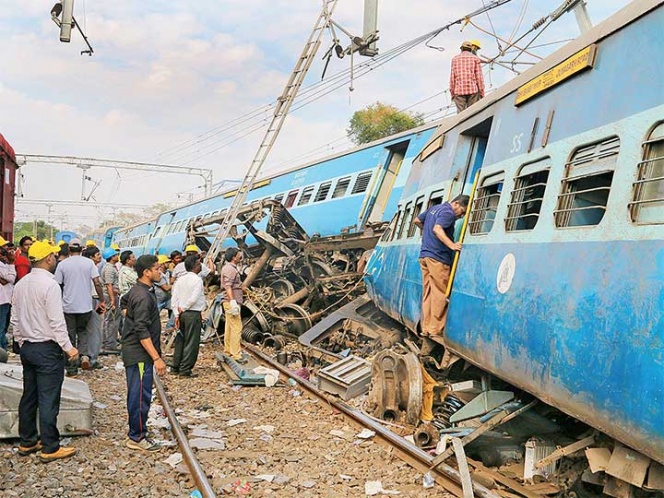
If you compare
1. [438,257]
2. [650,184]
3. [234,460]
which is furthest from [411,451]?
[650,184]

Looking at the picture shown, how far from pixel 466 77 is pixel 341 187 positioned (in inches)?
281

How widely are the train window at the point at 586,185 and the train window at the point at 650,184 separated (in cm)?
34

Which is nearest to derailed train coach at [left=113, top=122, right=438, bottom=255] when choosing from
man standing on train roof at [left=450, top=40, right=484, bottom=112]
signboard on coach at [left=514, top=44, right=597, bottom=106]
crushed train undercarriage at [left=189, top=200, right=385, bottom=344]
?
crushed train undercarriage at [left=189, top=200, right=385, bottom=344]

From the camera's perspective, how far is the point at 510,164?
5.26m

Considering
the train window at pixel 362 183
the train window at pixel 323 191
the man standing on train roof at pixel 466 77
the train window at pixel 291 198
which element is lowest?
the train window at pixel 291 198

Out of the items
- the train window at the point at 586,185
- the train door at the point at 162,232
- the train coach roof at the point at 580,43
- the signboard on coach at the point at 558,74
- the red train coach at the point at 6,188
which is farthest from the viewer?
the train door at the point at 162,232

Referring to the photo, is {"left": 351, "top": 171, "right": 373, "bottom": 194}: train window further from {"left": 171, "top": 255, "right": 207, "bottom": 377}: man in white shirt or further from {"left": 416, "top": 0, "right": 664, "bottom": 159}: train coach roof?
{"left": 416, "top": 0, "right": 664, "bottom": 159}: train coach roof

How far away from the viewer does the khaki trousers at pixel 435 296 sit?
6289 millimetres

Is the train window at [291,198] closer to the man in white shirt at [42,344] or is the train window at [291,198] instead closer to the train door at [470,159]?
the train door at [470,159]

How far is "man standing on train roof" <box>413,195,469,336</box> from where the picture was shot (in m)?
6.28

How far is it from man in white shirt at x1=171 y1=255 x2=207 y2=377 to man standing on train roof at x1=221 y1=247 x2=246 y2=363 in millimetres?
887

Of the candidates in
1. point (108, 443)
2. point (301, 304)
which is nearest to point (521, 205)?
point (108, 443)

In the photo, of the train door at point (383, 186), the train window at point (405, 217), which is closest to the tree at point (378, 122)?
the train door at point (383, 186)

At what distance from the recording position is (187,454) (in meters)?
5.59
